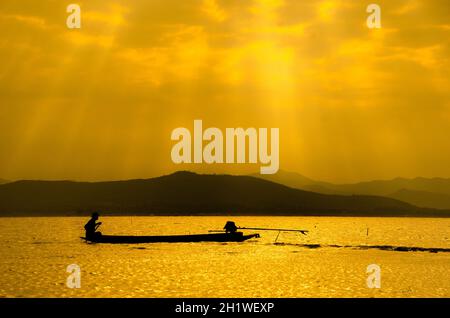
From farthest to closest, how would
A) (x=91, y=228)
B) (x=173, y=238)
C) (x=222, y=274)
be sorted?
1. (x=173, y=238)
2. (x=91, y=228)
3. (x=222, y=274)

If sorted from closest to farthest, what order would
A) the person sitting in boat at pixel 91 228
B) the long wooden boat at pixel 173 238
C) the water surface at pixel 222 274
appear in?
the water surface at pixel 222 274, the person sitting in boat at pixel 91 228, the long wooden boat at pixel 173 238

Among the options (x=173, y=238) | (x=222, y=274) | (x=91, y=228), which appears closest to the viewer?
(x=222, y=274)

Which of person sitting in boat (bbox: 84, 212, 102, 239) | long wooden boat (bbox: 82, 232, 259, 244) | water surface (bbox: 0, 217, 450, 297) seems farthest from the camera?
long wooden boat (bbox: 82, 232, 259, 244)

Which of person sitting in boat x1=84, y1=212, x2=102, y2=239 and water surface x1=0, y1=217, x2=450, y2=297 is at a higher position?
person sitting in boat x1=84, y1=212, x2=102, y2=239

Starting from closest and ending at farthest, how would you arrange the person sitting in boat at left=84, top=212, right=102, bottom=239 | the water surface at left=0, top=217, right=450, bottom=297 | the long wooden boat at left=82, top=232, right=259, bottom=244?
the water surface at left=0, top=217, right=450, bottom=297 → the person sitting in boat at left=84, top=212, right=102, bottom=239 → the long wooden boat at left=82, top=232, right=259, bottom=244

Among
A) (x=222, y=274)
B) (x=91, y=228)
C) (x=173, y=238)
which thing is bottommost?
(x=222, y=274)

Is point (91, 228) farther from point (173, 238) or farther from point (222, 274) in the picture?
point (222, 274)

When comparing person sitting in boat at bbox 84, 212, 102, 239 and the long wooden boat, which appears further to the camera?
the long wooden boat

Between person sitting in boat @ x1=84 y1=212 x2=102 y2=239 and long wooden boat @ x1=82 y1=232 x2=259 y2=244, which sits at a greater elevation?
person sitting in boat @ x1=84 y1=212 x2=102 y2=239

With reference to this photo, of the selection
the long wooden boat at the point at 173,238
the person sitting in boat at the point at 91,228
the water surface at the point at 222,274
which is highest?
the person sitting in boat at the point at 91,228

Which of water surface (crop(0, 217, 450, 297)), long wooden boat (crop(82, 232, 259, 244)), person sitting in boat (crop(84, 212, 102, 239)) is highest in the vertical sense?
person sitting in boat (crop(84, 212, 102, 239))

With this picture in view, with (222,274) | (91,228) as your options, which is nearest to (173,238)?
(91,228)

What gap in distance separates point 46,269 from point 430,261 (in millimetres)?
45231
